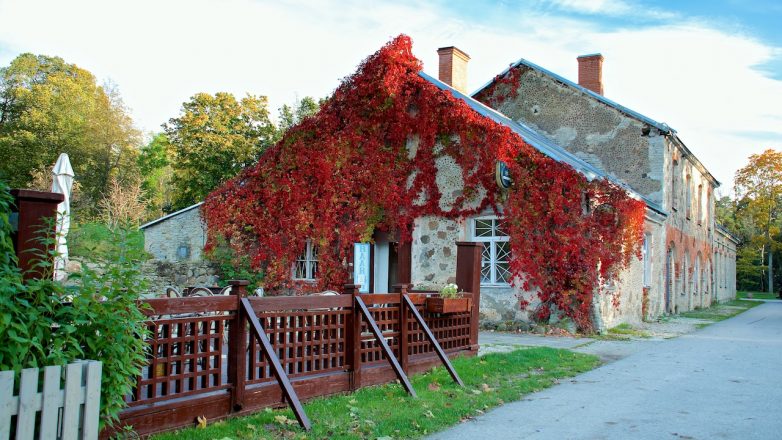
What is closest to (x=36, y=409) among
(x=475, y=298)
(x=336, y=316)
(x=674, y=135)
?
(x=336, y=316)

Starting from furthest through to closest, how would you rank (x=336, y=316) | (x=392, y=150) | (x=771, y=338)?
A: (x=392, y=150) < (x=771, y=338) < (x=336, y=316)

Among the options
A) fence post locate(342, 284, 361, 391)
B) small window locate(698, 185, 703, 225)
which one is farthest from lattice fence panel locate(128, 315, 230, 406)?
small window locate(698, 185, 703, 225)

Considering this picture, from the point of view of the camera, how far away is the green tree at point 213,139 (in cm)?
3475

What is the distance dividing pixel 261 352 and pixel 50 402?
9.58ft

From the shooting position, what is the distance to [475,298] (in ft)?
34.8

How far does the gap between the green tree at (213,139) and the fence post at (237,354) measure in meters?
29.3

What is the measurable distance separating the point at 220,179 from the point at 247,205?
1749cm

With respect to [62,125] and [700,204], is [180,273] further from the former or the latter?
[62,125]

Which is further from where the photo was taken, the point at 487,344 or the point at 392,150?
the point at 392,150

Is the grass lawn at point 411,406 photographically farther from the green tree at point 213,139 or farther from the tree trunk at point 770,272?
the tree trunk at point 770,272

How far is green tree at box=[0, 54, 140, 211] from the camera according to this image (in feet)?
133

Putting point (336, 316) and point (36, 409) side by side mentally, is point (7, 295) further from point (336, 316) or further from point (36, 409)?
point (336, 316)

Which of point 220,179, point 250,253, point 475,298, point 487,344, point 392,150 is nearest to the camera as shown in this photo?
point 475,298

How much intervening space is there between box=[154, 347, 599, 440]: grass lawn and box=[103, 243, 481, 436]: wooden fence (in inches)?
6.7
